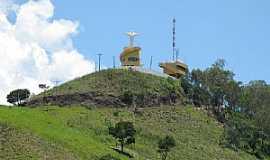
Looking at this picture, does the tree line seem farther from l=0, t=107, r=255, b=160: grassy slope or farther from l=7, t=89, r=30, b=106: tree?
l=7, t=89, r=30, b=106: tree

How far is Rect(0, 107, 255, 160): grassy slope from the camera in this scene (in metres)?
65.9

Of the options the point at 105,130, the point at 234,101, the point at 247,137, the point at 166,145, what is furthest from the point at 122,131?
the point at 234,101

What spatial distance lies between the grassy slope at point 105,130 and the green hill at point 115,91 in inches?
137

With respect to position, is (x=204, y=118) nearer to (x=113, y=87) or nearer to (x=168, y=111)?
(x=168, y=111)

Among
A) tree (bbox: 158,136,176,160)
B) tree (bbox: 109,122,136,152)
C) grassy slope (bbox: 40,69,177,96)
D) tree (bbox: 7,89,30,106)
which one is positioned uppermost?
grassy slope (bbox: 40,69,177,96)

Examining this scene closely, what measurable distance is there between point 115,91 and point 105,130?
25485mm

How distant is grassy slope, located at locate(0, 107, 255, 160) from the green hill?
3.49 meters

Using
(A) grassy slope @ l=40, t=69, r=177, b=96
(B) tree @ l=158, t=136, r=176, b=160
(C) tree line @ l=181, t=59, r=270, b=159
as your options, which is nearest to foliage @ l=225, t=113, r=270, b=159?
(C) tree line @ l=181, t=59, r=270, b=159

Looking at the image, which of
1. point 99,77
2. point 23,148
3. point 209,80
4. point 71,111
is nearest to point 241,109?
point 209,80

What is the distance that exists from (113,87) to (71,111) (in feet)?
55.6

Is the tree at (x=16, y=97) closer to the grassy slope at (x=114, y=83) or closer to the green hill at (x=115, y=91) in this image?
the green hill at (x=115, y=91)

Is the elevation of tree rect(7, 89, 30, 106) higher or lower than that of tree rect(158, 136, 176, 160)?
higher

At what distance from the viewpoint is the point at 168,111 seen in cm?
10319

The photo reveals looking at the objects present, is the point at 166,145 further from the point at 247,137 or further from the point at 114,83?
the point at 114,83
